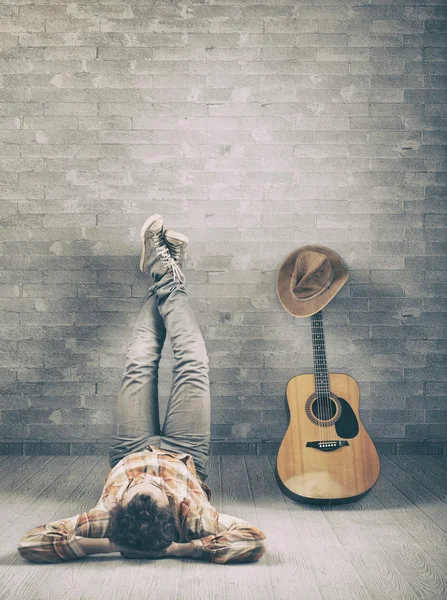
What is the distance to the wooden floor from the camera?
1.64 metres

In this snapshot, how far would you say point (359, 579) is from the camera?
1.71 m

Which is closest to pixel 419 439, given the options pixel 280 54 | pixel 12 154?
pixel 280 54

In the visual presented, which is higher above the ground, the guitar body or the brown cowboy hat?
the brown cowboy hat

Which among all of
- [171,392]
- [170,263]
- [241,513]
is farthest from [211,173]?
[241,513]

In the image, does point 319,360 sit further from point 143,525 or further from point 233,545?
point 143,525

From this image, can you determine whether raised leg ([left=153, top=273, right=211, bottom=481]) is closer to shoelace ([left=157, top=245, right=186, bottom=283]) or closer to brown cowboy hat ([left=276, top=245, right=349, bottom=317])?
shoelace ([left=157, top=245, right=186, bottom=283])

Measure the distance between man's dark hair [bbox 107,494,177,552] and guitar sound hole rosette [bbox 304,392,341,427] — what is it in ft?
3.33

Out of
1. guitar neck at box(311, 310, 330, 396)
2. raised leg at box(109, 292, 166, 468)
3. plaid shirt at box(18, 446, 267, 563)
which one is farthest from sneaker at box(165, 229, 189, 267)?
plaid shirt at box(18, 446, 267, 563)

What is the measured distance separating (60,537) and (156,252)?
1457 millimetres

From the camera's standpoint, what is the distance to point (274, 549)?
1.94 metres

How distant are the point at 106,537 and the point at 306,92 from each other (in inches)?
102

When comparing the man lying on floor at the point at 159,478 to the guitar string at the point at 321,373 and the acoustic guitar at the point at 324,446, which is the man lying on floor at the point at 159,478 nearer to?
the acoustic guitar at the point at 324,446

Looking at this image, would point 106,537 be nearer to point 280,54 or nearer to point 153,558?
point 153,558

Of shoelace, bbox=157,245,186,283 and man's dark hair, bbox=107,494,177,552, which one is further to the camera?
shoelace, bbox=157,245,186,283
